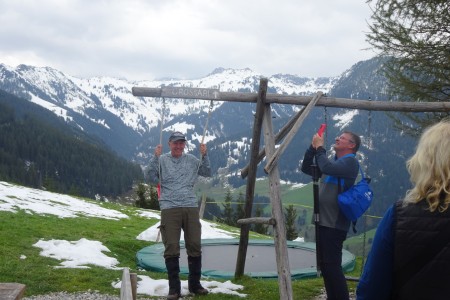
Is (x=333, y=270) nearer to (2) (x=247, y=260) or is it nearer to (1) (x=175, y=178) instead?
(1) (x=175, y=178)

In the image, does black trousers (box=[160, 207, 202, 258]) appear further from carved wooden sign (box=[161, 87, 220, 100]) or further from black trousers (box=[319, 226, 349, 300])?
black trousers (box=[319, 226, 349, 300])

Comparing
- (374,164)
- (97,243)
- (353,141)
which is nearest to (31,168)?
(374,164)

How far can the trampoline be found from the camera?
31.6 feet

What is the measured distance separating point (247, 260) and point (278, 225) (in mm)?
4073

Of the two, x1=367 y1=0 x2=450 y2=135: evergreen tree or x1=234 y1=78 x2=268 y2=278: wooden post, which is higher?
x1=367 y1=0 x2=450 y2=135: evergreen tree

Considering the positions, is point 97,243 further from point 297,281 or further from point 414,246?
point 414,246

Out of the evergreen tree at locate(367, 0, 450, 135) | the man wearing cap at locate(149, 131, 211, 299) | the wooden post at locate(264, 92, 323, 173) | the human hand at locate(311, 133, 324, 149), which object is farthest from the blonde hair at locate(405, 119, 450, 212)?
the evergreen tree at locate(367, 0, 450, 135)

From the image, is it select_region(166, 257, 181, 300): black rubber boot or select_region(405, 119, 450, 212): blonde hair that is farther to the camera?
select_region(166, 257, 181, 300): black rubber boot

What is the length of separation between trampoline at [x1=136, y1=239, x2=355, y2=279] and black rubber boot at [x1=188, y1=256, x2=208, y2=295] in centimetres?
170

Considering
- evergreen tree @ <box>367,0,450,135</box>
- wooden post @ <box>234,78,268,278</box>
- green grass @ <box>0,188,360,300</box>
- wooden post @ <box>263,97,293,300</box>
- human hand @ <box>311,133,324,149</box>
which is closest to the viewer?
human hand @ <box>311,133,324,149</box>

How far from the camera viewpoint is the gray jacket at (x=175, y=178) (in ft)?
23.6

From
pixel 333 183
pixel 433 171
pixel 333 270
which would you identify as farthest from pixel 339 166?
pixel 433 171

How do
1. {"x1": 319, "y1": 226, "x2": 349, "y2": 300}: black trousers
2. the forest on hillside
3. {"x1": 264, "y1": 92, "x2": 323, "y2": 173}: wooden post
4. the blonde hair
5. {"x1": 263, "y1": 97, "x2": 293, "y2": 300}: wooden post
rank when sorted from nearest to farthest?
the blonde hair
{"x1": 319, "y1": 226, "x2": 349, "y2": 300}: black trousers
{"x1": 263, "y1": 97, "x2": 293, "y2": 300}: wooden post
{"x1": 264, "y1": 92, "x2": 323, "y2": 173}: wooden post
the forest on hillside

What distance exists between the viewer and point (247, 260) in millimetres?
11148
